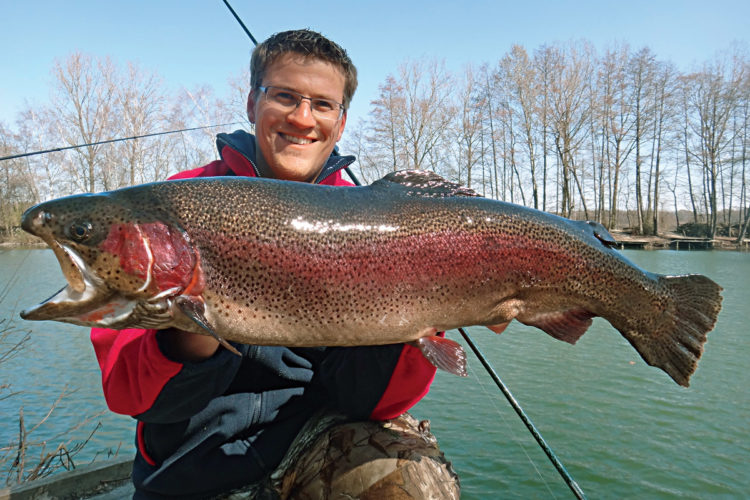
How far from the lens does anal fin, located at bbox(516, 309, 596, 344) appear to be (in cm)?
236

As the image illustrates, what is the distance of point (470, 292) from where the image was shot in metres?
2.18

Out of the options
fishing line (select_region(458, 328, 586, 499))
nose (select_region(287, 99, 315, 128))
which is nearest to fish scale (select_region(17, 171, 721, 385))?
nose (select_region(287, 99, 315, 128))

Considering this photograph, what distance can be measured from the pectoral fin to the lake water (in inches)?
145

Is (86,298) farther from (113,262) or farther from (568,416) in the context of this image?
(568,416)

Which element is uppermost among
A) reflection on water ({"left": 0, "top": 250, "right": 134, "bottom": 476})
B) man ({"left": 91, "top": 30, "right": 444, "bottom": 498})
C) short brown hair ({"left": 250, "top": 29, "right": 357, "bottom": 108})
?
short brown hair ({"left": 250, "top": 29, "right": 357, "bottom": 108})

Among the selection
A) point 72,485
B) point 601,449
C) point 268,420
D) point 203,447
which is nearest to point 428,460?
point 268,420

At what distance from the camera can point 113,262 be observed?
179cm

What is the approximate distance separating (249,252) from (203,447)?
4.40 feet

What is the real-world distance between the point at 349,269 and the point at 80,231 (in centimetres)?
101

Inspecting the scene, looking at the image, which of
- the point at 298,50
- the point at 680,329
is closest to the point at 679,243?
the point at 680,329

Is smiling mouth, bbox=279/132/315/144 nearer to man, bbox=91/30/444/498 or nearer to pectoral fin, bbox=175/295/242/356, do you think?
man, bbox=91/30/444/498

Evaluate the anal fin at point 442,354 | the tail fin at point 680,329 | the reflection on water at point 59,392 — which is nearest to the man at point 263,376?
the anal fin at point 442,354

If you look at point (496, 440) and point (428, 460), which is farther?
point (496, 440)

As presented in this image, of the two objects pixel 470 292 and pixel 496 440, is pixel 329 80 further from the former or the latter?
pixel 496 440
